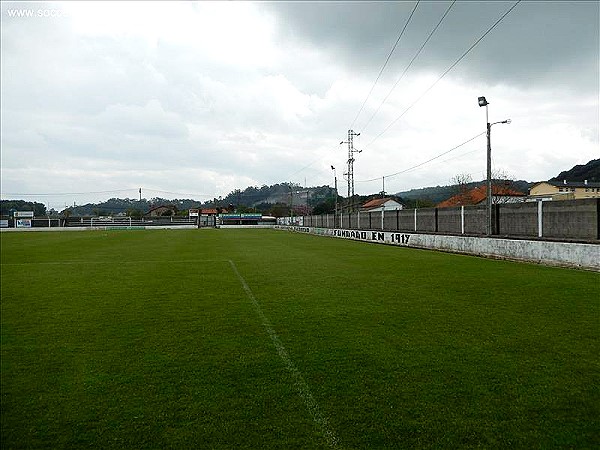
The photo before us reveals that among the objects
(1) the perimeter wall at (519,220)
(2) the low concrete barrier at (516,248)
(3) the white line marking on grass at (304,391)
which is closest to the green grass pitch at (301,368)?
(3) the white line marking on grass at (304,391)

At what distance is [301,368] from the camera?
530 cm

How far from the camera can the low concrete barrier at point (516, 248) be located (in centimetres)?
1518

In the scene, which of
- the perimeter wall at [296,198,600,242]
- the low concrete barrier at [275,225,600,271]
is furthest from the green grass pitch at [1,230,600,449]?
the perimeter wall at [296,198,600,242]

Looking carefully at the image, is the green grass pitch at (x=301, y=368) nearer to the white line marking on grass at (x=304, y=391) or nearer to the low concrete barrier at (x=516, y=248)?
the white line marking on grass at (x=304, y=391)

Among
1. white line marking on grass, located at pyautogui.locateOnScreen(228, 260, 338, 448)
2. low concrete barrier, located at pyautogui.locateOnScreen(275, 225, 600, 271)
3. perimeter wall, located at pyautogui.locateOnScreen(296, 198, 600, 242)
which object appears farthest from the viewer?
perimeter wall, located at pyautogui.locateOnScreen(296, 198, 600, 242)

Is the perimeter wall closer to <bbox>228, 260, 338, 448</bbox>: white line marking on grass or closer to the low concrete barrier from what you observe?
the low concrete barrier

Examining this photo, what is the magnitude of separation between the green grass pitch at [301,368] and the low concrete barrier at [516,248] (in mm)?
4663

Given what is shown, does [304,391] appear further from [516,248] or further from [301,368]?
[516,248]

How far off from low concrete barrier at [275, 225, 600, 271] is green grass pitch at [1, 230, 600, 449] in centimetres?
466

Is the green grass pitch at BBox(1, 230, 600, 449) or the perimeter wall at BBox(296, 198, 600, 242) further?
the perimeter wall at BBox(296, 198, 600, 242)

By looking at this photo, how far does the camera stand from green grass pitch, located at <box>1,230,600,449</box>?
3.76m

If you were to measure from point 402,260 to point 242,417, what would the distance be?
16124 millimetres

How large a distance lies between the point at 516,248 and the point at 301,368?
15375 millimetres

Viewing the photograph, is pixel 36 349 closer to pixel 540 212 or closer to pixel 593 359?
pixel 593 359
